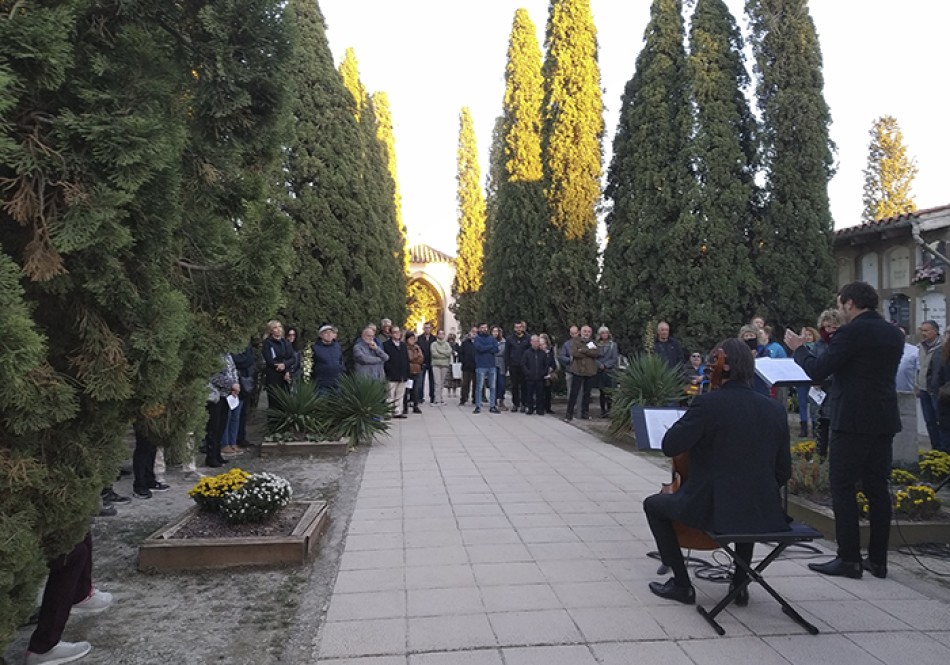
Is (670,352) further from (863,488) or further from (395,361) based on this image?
(863,488)

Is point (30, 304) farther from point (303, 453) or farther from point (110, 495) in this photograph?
point (303, 453)

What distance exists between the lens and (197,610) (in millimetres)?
4496

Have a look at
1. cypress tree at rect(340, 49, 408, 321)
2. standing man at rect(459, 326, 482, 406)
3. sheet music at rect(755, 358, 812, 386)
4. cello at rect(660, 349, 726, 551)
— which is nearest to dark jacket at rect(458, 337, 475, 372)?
standing man at rect(459, 326, 482, 406)

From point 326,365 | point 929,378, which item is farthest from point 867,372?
point 326,365

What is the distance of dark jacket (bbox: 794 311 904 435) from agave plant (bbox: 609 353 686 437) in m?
6.23

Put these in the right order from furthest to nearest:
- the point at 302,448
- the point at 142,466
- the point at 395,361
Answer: the point at 395,361 → the point at 302,448 → the point at 142,466

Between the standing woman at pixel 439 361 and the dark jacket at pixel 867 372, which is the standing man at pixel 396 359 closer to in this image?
the standing woman at pixel 439 361

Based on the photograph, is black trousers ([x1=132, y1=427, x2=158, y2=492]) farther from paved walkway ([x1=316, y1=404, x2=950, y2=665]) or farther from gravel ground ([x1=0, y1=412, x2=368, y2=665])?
paved walkway ([x1=316, y1=404, x2=950, y2=665])

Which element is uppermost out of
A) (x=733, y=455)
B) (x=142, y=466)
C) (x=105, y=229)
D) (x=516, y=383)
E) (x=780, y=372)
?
(x=105, y=229)

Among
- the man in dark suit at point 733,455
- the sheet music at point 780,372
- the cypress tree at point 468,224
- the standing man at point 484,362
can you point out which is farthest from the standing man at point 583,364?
the cypress tree at point 468,224

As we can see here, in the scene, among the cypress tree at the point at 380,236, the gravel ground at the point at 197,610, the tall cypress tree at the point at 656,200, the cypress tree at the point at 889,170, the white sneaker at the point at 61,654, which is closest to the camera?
the white sneaker at the point at 61,654

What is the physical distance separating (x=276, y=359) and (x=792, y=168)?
1216 centimetres

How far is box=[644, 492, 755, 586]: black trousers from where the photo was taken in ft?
14.3

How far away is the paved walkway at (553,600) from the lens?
3.80 meters
